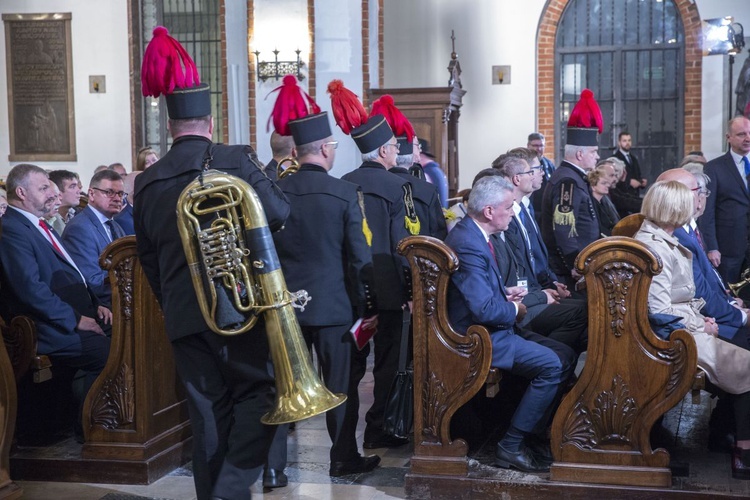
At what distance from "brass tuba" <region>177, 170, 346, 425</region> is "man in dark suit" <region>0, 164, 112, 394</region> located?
1912 mm

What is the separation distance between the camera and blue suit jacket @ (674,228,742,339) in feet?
16.8

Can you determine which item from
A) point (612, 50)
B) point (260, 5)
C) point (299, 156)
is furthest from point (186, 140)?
point (612, 50)

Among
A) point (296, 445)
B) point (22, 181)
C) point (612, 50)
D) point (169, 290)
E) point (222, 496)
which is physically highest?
point (612, 50)

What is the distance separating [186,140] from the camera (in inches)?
143

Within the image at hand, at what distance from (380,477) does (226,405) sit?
132 centimetres

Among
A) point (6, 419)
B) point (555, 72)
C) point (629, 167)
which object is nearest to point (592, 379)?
point (6, 419)

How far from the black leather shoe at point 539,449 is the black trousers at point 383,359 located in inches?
33.5

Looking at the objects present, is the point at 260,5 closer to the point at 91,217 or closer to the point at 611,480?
the point at 91,217

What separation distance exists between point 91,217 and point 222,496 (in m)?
2.64

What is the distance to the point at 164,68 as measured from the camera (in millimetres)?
3666

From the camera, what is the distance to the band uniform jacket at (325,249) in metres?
4.59

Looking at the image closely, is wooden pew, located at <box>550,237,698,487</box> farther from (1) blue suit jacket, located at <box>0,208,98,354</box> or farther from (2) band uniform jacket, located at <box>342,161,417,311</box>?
(1) blue suit jacket, located at <box>0,208,98,354</box>

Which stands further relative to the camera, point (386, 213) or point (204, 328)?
point (386, 213)

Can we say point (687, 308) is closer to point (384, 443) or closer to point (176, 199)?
point (384, 443)
